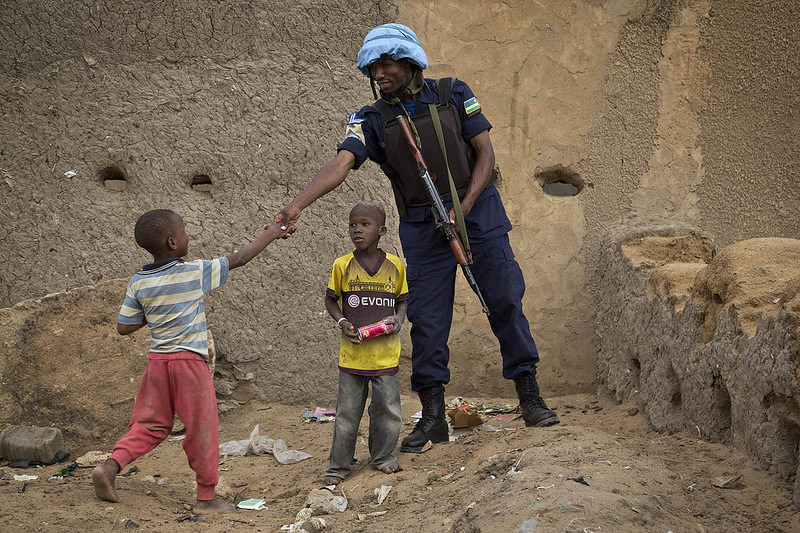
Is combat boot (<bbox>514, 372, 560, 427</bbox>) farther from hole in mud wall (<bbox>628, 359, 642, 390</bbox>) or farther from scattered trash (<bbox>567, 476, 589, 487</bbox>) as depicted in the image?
scattered trash (<bbox>567, 476, 589, 487</bbox>)

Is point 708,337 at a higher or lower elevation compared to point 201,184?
lower

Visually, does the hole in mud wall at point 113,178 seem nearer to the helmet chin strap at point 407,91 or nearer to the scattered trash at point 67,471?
the scattered trash at point 67,471

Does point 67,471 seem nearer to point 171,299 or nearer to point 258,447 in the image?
point 258,447

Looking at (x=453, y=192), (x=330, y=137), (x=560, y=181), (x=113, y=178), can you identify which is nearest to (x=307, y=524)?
(x=453, y=192)

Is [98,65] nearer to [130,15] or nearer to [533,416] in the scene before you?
[130,15]

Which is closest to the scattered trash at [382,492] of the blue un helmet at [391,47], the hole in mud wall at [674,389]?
the hole in mud wall at [674,389]

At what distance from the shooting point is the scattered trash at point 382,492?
9.92 feet

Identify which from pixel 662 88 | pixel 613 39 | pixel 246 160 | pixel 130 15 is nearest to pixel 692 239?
pixel 662 88

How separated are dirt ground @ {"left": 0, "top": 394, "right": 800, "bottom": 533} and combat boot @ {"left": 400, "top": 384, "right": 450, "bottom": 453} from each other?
0.23 feet

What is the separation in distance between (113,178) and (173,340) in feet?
7.06

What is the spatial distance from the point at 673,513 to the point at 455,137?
6.03ft

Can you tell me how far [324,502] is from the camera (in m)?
3.02

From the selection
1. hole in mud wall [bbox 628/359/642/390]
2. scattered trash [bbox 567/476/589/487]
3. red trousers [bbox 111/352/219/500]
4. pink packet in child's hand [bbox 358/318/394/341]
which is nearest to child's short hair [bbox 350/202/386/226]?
pink packet in child's hand [bbox 358/318/394/341]

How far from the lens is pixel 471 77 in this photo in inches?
193
